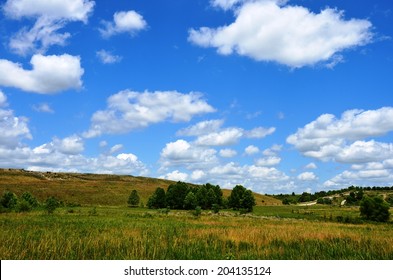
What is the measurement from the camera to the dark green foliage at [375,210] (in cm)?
6944

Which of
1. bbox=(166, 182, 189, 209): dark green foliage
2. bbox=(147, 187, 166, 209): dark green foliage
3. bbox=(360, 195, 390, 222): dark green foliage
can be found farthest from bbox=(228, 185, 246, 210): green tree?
bbox=(360, 195, 390, 222): dark green foliage

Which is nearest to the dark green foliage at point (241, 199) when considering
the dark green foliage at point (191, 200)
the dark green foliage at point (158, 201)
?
the dark green foliage at point (191, 200)

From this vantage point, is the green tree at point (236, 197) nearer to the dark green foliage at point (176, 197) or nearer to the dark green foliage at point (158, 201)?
the dark green foliage at point (176, 197)

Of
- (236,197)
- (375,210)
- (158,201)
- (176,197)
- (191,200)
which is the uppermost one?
(236,197)

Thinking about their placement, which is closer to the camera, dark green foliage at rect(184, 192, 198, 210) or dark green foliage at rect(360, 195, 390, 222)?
dark green foliage at rect(360, 195, 390, 222)

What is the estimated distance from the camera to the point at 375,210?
69.9 meters

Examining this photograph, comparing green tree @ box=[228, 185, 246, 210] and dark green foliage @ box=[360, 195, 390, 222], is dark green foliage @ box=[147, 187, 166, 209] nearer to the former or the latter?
green tree @ box=[228, 185, 246, 210]

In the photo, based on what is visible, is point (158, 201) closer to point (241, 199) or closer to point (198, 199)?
point (198, 199)

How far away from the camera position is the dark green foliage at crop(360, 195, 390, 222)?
6944cm

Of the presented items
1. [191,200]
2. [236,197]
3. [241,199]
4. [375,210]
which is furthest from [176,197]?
Result: [375,210]

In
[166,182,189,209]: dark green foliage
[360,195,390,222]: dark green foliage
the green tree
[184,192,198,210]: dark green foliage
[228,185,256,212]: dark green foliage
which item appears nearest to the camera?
[360,195,390,222]: dark green foliage

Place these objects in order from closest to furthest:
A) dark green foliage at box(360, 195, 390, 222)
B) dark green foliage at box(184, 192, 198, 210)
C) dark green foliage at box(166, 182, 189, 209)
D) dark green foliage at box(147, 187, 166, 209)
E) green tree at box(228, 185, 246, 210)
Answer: dark green foliage at box(360, 195, 390, 222) < dark green foliage at box(184, 192, 198, 210) < green tree at box(228, 185, 246, 210) < dark green foliage at box(147, 187, 166, 209) < dark green foliage at box(166, 182, 189, 209)

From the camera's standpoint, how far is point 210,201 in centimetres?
10456

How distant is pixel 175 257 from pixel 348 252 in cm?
637
